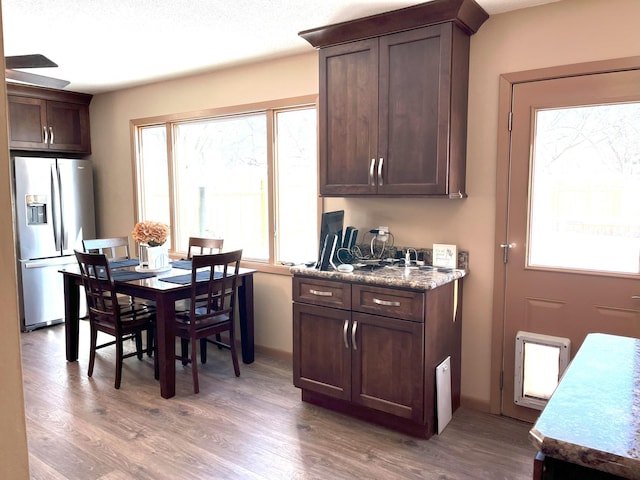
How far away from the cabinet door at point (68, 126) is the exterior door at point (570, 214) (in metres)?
4.62

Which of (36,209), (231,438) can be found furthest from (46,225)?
(231,438)

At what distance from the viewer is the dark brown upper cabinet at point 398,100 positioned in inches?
107

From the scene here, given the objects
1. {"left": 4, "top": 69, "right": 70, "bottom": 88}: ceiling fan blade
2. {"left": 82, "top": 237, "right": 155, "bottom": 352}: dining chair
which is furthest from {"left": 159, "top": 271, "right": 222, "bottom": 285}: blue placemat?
{"left": 4, "top": 69, "right": 70, "bottom": 88}: ceiling fan blade

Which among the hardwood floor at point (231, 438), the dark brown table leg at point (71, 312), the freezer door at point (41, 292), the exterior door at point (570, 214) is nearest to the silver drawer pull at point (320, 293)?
the hardwood floor at point (231, 438)

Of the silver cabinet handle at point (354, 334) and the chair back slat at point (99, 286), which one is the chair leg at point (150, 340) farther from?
the silver cabinet handle at point (354, 334)

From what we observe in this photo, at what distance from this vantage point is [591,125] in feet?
8.68

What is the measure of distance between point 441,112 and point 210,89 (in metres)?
2.40

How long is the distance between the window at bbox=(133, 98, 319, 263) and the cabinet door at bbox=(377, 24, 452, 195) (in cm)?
99

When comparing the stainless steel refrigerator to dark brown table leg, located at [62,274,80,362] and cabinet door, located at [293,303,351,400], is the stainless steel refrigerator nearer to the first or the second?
dark brown table leg, located at [62,274,80,362]

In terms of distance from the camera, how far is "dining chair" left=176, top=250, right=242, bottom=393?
3.32 m

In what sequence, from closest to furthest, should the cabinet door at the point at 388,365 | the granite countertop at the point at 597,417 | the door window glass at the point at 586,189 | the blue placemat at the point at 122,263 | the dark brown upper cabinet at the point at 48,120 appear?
1. the granite countertop at the point at 597,417
2. the door window glass at the point at 586,189
3. the cabinet door at the point at 388,365
4. the blue placemat at the point at 122,263
5. the dark brown upper cabinet at the point at 48,120

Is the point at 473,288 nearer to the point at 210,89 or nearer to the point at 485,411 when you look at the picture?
the point at 485,411

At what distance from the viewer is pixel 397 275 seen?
2791 millimetres

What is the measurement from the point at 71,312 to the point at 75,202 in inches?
67.8
